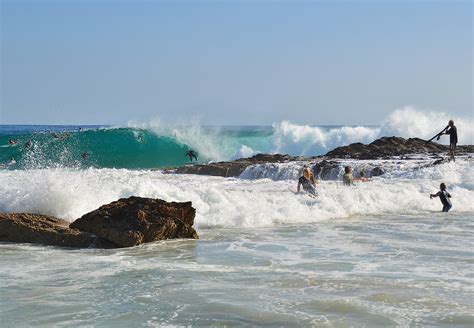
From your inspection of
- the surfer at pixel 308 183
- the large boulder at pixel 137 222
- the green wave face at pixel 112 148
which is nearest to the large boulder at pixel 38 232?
the large boulder at pixel 137 222

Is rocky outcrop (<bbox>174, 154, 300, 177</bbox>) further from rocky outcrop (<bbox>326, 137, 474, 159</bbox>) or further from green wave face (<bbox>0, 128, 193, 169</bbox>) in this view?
green wave face (<bbox>0, 128, 193, 169</bbox>)

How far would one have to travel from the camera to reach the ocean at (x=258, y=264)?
6844mm

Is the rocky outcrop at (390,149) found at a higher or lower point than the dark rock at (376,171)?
higher

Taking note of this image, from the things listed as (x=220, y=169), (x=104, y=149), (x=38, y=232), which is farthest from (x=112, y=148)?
(x=38, y=232)

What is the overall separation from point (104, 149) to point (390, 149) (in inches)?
879

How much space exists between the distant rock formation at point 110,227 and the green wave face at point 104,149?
32149mm

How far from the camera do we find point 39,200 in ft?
45.2

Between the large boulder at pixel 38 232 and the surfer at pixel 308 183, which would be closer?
the large boulder at pixel 38 232

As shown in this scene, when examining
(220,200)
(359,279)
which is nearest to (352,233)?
(220,200)

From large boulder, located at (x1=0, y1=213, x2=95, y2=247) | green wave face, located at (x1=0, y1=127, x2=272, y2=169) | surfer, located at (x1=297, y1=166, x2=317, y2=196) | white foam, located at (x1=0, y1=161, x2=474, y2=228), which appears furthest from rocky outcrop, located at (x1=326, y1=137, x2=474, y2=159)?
large boulder, located at (x1=0, y1=213, x2=95, y2=247)

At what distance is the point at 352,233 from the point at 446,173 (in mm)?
13073

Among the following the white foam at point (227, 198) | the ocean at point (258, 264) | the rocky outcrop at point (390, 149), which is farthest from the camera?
the rocky outcrop at point (390, 149)

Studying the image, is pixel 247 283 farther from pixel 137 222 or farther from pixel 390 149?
pixel 390 149

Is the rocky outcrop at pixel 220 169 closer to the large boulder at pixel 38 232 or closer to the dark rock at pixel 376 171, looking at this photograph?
the dark rock at pixel 376 171
